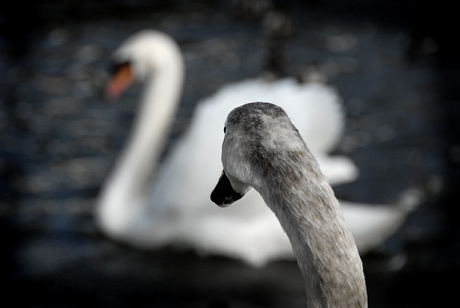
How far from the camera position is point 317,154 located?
236 inches

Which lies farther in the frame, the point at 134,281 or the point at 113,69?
the point at 113,69

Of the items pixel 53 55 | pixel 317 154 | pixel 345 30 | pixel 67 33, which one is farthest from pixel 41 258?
pixel 345 30

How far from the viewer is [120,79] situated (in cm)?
671

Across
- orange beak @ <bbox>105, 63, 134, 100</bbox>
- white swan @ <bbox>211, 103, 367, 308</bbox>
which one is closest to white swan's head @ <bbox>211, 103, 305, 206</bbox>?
white swan @ <bbox>211, 103, 367, 308</bbox>

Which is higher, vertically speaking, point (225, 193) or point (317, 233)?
point (225, 193)

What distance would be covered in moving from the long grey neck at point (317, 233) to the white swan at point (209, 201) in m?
3.59

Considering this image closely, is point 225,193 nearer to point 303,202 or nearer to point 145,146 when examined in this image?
point 303,202

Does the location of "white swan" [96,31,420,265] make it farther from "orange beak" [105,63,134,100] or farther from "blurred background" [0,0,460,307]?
"orange beak" [105,63,134,100]

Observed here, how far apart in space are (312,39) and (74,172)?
3.75 meters

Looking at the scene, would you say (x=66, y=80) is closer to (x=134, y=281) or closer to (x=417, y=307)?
(x=134, y=281)

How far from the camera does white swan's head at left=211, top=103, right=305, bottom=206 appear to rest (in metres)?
1.86

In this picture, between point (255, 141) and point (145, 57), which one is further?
point (145, 57)

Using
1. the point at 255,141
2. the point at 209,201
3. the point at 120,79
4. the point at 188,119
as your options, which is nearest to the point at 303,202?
the point at 255,141

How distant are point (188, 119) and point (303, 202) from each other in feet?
20.3
